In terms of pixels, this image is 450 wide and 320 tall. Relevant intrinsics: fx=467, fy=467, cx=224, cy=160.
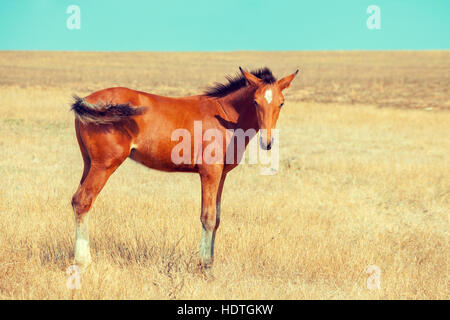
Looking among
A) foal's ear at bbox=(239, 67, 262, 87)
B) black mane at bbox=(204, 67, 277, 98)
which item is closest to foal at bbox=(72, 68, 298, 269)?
foal's ear at bbox=(239, 67, 262, 87)

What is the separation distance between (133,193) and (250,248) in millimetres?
4399

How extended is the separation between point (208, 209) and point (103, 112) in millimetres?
1714

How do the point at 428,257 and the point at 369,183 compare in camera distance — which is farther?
the point at 369,183

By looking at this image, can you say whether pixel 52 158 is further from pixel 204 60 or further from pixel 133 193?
pixel 204 60

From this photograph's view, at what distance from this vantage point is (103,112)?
555cm

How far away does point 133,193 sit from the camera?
10680 millimetres

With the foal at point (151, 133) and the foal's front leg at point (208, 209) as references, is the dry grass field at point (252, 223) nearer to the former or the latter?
the foal's front leg at point (208, 209)

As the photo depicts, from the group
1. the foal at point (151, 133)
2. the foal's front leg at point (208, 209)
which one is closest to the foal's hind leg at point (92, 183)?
the foal at point (151, 133)

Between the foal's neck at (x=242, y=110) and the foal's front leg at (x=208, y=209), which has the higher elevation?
the foal's neck at (x=242, y=110)

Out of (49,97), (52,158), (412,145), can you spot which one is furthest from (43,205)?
(49,97)

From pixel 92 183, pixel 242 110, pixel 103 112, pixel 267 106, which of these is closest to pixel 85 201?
pixel 92 183

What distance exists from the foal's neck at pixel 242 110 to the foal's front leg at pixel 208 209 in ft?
2.42

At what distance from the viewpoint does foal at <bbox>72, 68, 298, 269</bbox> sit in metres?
5.55

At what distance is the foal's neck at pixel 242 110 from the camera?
591cm
